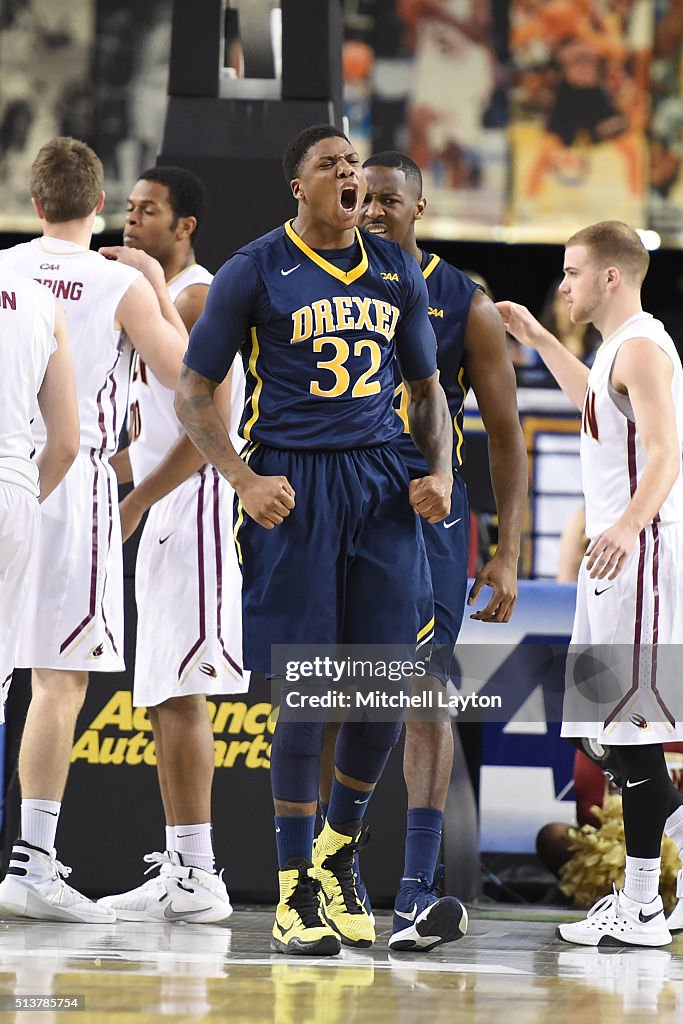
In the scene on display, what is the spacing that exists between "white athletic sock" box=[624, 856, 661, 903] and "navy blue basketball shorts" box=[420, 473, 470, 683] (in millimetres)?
761

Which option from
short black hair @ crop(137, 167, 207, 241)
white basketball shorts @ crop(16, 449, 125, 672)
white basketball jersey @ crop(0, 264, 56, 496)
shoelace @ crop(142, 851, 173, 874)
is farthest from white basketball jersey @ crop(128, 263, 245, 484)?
shoelace @ crop(142, 851, 173, 874)

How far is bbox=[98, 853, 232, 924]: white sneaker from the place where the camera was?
4.53 m

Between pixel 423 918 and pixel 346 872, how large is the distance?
0.76ft

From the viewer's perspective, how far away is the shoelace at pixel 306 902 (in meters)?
3.68

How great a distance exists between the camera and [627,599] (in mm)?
4398

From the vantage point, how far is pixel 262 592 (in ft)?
12.4

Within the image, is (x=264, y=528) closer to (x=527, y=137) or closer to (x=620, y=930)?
(x=620, y=930)

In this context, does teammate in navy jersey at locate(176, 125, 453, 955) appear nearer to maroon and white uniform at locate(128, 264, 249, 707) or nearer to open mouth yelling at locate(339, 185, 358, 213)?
open mouth yelling at locate(339, 185, 358, 213)

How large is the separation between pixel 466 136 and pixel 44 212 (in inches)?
350

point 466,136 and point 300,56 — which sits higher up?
point 466,136

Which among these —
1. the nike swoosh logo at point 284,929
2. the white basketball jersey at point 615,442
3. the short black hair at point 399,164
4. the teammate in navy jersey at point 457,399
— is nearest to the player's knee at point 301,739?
the nike swoosh logo at point 284,929

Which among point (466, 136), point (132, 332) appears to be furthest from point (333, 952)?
point (466, 136)

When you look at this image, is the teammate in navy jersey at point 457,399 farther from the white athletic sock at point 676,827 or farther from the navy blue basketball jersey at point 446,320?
the white athletic sock at point 676,827

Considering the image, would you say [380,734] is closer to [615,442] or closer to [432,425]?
[432,425]
